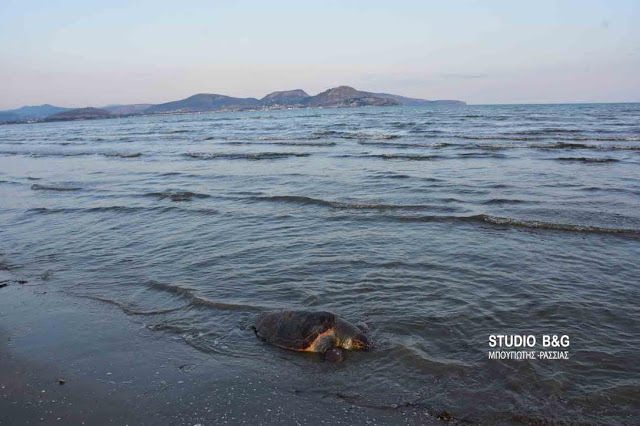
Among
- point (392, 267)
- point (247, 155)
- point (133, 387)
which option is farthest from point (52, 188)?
point (133, 387)

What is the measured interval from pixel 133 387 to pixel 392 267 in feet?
17.3

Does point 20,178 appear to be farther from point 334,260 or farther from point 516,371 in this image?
point 516,371

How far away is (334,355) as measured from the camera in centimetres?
586

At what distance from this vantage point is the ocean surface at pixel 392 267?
17.3 feet

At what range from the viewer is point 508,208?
13.3 meters

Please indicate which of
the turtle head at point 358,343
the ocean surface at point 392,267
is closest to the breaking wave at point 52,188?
the ocean surface at point 392,267

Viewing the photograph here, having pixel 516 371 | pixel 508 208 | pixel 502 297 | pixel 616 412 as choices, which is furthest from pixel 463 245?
pixel 616 412

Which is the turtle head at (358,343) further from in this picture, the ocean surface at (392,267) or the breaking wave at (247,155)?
the breaking wave at (247,155)

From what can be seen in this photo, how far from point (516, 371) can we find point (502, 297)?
2197mm

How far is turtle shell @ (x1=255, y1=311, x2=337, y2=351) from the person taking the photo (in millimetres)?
6059

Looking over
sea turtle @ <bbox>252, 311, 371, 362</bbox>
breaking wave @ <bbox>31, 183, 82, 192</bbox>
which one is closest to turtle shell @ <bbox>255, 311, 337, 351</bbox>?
sea turtle @ <bbox>252, 311, 371, 362</bbox>

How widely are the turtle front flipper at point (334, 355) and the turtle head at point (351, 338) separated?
102 millimetres

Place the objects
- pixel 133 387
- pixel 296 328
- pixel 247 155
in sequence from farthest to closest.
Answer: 1. pixel 247 155
2. pixel 296 328
3. pixel 133 387

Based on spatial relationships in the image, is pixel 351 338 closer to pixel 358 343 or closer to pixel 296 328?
pixel 358 343
